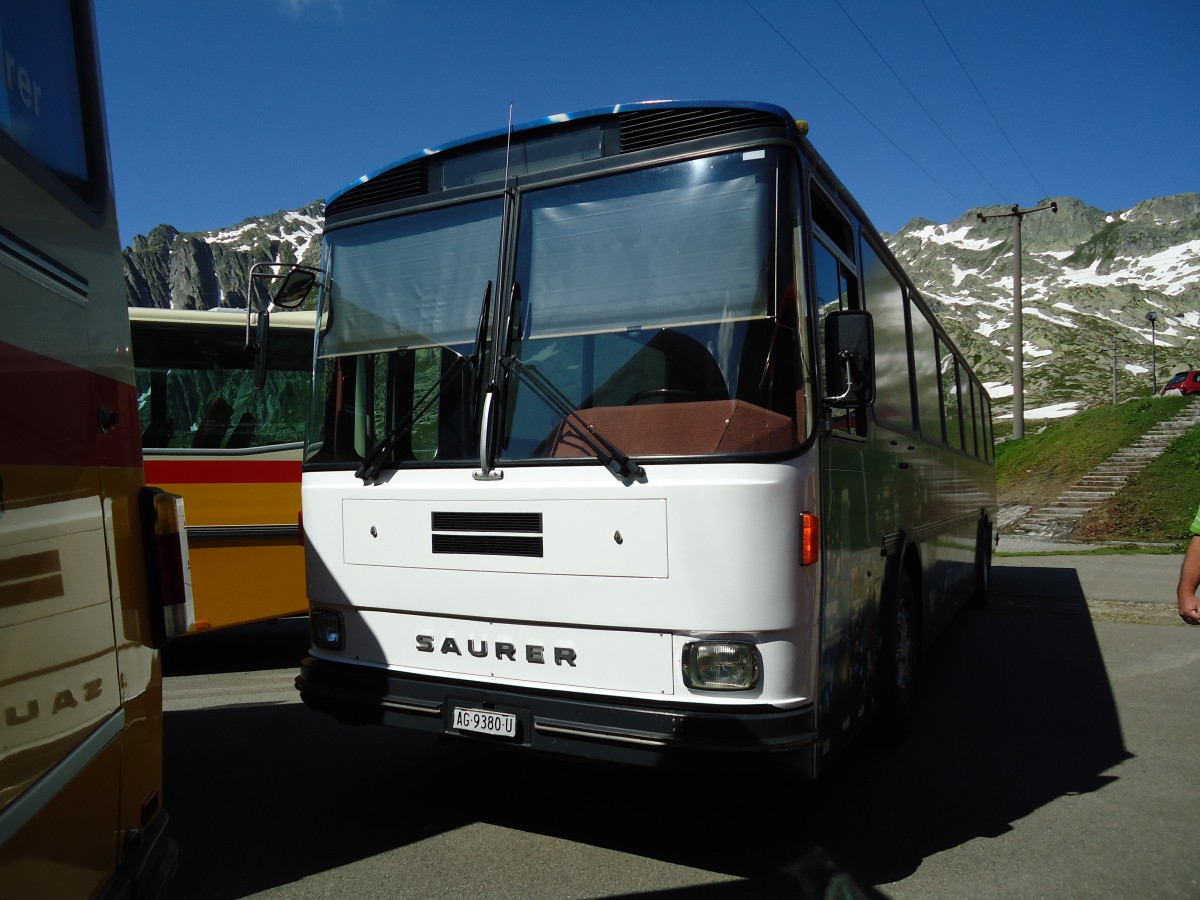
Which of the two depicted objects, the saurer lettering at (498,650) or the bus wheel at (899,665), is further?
the bus wheel at (899,665)

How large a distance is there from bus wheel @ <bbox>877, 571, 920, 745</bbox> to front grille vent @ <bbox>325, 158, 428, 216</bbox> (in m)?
3.36

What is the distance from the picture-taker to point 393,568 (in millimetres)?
4727

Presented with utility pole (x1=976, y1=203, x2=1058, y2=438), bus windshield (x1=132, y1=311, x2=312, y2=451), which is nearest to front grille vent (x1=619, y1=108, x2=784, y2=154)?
→ bus windshield (x1=132, y1=311, x2=312, y2=451)

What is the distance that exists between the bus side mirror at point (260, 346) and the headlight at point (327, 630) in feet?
3.96

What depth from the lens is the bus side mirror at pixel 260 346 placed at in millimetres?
5148

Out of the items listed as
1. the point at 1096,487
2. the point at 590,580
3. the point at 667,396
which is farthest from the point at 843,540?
the point at 1096,487

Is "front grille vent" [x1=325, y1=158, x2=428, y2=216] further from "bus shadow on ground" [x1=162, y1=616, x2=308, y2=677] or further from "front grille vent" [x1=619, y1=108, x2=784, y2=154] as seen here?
"bus shadow on ground" [x1=162, y1=616, x2=308, y2=677]

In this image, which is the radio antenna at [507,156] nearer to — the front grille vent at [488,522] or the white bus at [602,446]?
the white bus at [602,446]

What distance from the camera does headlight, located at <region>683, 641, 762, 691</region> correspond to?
3.95 m

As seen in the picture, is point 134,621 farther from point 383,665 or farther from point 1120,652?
point 1120,652

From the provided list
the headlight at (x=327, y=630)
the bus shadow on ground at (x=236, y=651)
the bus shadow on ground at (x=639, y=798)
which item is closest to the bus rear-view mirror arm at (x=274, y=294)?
the headlight at (x=327, y=630)

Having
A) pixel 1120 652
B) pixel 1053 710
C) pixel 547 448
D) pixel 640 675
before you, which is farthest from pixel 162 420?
pixel 1120 652

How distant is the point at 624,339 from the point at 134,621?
7.74 feet

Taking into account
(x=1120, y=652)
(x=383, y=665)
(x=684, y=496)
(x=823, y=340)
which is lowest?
(x=1120, y=652)
